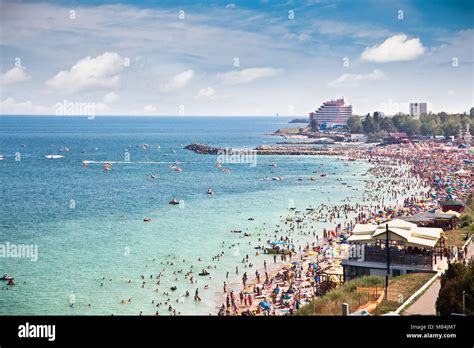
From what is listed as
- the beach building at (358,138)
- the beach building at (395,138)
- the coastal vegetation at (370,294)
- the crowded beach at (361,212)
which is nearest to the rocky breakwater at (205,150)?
the crowded beach at (361,212)

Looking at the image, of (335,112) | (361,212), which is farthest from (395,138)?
(361,212)

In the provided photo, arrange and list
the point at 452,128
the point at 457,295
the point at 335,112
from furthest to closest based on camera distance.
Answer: the point at 335,112, the point at 452,128, the point at 457,295

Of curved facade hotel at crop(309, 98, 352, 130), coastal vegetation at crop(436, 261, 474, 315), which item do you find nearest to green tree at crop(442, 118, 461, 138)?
curved facade hotel at crop(309, 98, 352, 130)

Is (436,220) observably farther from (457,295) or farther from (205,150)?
(205,150)

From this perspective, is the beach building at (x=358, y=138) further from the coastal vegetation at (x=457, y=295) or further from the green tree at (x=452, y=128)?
the coastal vegetation at (x=457, y=295)
